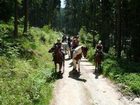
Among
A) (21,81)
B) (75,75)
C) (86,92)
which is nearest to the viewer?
(21,81)

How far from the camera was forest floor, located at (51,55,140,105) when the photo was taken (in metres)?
15.6

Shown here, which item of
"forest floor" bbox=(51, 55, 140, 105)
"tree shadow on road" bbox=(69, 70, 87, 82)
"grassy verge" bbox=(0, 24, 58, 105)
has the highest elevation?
"grassy verge" bbox=(0, 24, 58, 105)

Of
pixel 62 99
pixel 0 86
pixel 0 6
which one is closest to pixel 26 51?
pixel 62 99

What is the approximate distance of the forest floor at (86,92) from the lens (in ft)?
51.3

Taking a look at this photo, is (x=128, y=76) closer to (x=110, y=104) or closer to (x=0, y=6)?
(x=110, y=104)

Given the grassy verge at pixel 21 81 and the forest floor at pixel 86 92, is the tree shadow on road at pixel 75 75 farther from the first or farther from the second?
the grassy verge at pixel 21 81

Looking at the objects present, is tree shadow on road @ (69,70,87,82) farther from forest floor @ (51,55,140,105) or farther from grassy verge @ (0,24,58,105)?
grassy verge @ (0,24,58,105)

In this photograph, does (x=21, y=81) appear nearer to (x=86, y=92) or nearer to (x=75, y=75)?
(x=86, y=92)

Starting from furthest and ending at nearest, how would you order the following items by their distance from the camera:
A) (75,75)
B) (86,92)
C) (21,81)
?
1. (75,75)
2. (86,92)
3. (21,81)

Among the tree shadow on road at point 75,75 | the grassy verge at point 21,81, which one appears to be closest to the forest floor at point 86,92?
the tree shadow on road at point 75,75

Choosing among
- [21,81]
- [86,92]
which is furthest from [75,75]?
[21,81]

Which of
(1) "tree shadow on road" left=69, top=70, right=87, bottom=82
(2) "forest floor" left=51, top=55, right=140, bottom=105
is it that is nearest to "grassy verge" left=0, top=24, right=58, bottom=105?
(2) "forest floor" left=51, top=55, right=140, bottom=105

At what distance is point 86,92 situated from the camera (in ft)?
57.3

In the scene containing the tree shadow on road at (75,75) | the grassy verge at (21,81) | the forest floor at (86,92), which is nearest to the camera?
the grassy verge at (21,81)
